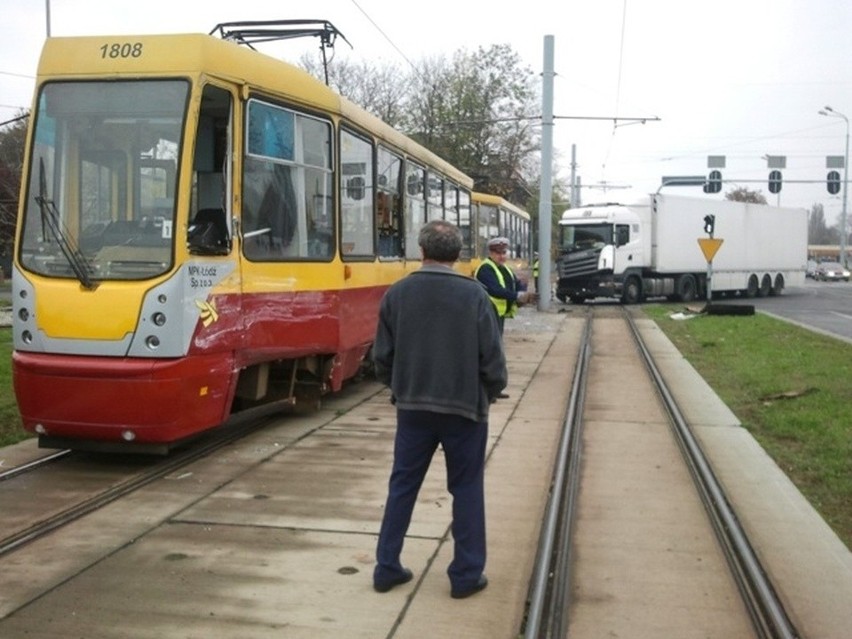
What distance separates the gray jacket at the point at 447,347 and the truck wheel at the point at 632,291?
1168 inches

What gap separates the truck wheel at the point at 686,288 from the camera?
3672 centimetres

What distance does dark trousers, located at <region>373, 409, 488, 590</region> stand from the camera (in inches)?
195

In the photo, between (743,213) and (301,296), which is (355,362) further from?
(743,213)

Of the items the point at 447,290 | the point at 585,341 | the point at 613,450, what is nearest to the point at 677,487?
the point at 613,450

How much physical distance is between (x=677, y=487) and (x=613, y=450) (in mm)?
1369

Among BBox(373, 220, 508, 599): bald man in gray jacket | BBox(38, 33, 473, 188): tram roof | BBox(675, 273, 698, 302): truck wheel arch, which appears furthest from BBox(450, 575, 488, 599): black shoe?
BBox(675, 273, 698, 302): truck wheel arch

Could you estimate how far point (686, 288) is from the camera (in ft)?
122

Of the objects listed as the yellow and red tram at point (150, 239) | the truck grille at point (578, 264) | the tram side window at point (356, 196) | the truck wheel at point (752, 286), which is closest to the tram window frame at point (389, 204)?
the tram side window at point (356, 196)

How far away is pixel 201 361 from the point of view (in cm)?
757

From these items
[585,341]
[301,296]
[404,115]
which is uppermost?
[404,115]

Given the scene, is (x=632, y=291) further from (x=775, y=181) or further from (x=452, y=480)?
(x=452, y=480)

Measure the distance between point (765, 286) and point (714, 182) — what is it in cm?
473

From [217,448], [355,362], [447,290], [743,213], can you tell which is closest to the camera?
Result: [447,290]

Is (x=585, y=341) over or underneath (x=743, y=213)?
underneath
